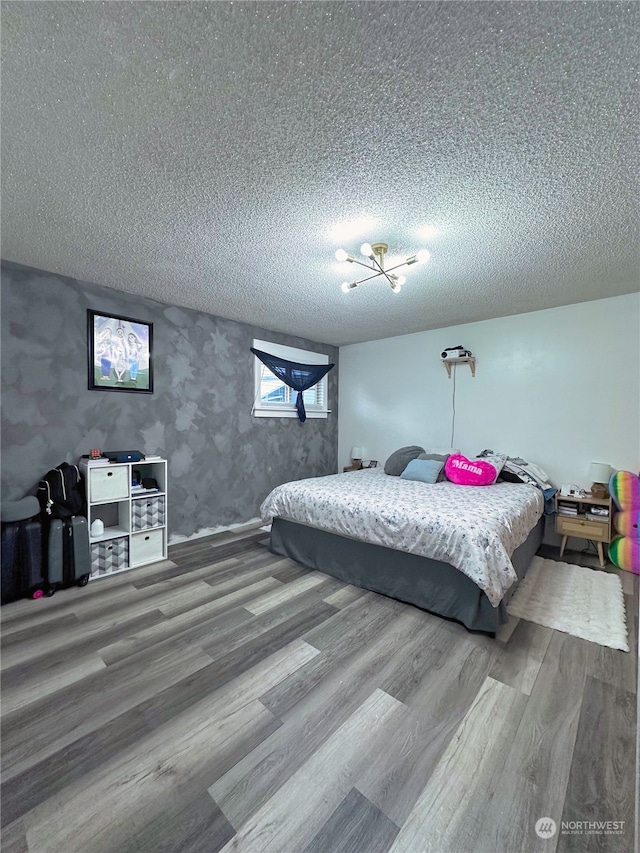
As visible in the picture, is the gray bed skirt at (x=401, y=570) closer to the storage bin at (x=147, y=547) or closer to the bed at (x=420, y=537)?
the bed at (x=420, y=537)

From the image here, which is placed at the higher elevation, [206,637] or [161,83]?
[161,83]

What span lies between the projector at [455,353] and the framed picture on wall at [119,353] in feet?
11.3

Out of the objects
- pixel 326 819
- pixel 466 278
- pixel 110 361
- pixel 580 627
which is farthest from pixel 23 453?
pixel 580 627

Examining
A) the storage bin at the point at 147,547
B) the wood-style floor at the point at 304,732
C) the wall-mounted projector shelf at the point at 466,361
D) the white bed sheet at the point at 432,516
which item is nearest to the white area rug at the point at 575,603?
the wood-style floor at the point at 304,732

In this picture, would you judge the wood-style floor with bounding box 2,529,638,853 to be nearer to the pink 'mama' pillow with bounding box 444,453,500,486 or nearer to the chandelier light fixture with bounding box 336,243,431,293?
the pink 'mama' pillow with bounding box 444,453,500,486

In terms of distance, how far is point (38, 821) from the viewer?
1.09 metres

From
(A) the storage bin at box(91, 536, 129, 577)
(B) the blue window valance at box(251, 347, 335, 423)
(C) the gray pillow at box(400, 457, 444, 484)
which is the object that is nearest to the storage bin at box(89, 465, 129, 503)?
(A) the storage bin at box(91, 536, 129, 577)

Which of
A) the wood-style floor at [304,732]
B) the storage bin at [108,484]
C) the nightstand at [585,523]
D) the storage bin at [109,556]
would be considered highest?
the storage bin at [108,484]

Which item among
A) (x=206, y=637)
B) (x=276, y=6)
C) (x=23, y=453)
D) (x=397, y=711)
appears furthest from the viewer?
(x=23, y=453)

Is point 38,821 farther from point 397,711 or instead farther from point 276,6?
point 276,6

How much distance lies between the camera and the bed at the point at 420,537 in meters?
2.09

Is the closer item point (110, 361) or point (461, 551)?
point (461, 551)

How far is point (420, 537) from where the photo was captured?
2.31 meters

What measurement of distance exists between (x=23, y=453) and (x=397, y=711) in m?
3.18
